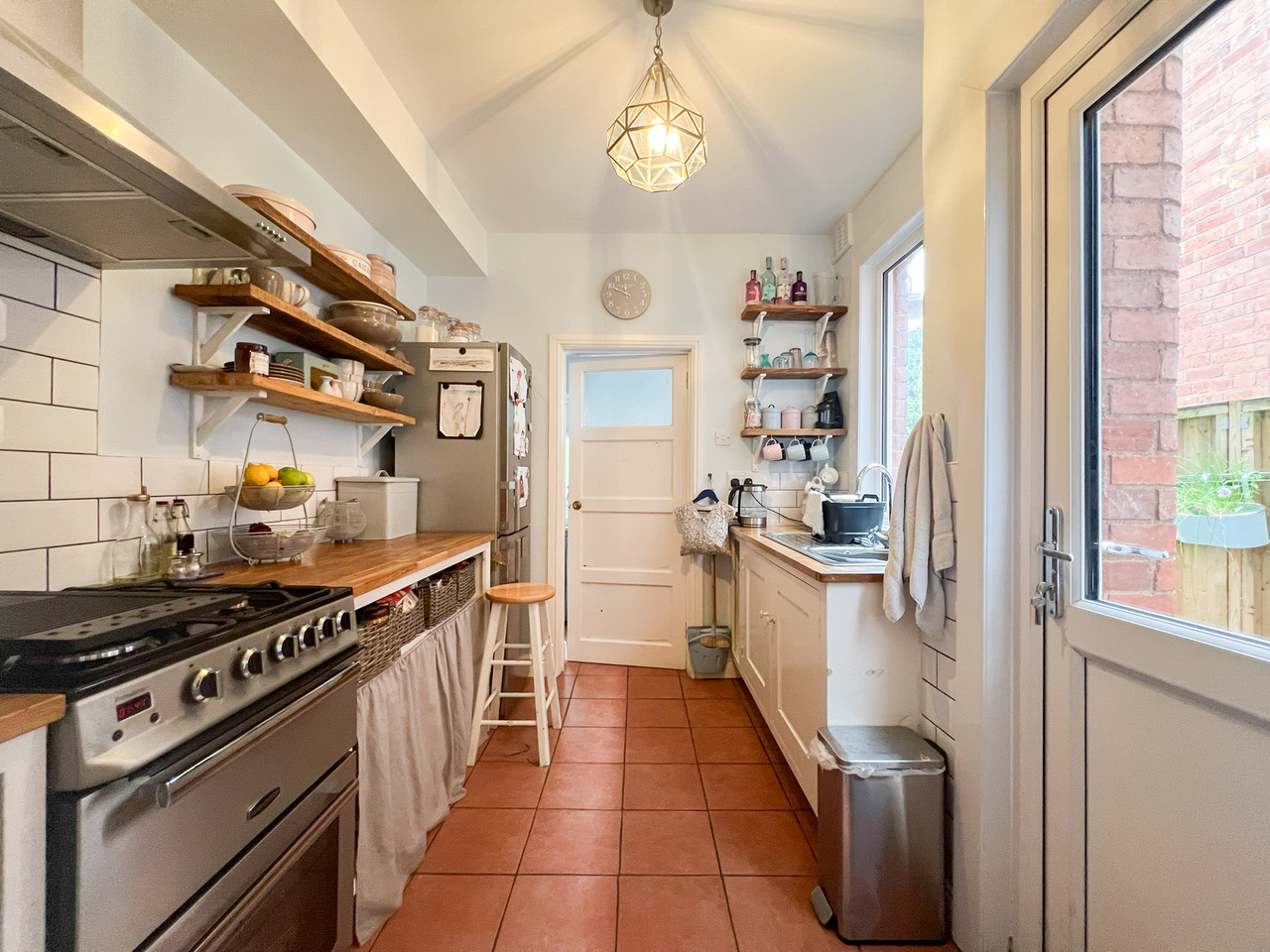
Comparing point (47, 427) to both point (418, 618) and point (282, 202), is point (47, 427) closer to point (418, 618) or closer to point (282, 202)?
point (282, 202)

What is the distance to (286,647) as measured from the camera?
0.99 metres

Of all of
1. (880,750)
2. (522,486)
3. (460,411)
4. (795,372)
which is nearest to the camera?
(880,750)

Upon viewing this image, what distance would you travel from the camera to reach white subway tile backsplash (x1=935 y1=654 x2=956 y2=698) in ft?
4.61

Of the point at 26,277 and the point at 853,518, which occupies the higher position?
the point at 26,277

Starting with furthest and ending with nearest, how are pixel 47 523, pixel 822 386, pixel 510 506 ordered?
1. pixel 822 386
2. pixel 510 506
3. pixel 47 523

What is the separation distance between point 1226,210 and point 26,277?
2.27m

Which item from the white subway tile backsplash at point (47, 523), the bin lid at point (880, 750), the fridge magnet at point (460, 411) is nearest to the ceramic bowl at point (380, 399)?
the fridge magnet at point (460, 411)

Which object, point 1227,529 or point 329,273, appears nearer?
point 1227,529

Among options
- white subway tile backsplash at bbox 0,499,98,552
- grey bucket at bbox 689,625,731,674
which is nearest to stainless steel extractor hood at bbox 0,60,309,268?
white subway tile backsplash at bbox 0,499,98,552

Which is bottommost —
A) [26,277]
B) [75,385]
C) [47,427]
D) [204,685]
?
[204,685]

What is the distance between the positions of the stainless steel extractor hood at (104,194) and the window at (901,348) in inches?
99.2

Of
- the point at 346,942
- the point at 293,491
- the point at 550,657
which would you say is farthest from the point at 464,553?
the point at 346,942

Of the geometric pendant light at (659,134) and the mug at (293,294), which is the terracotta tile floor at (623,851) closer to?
the mug at (293,294)

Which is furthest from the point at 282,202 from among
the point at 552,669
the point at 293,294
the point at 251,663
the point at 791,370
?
the point at 791,370
